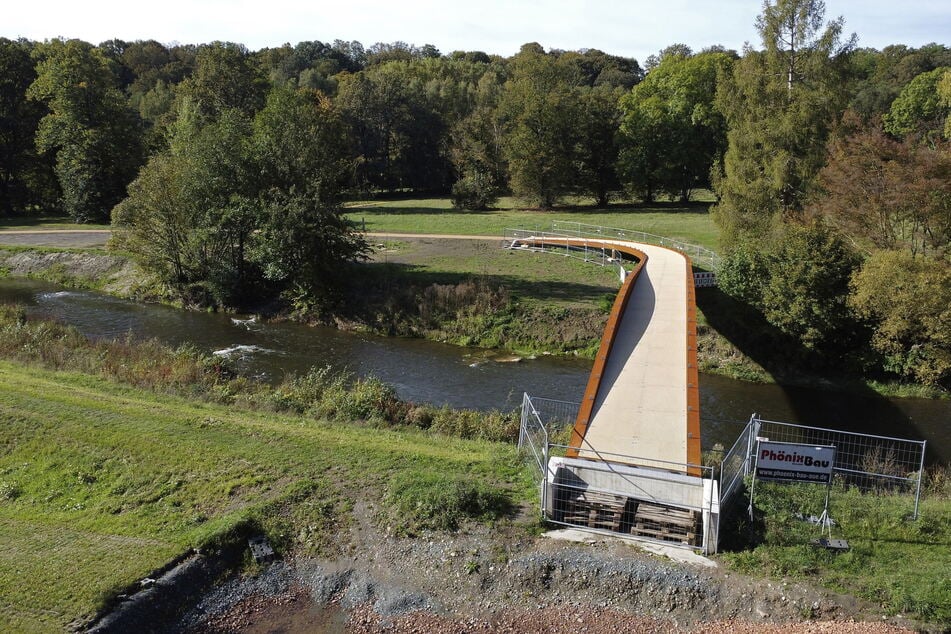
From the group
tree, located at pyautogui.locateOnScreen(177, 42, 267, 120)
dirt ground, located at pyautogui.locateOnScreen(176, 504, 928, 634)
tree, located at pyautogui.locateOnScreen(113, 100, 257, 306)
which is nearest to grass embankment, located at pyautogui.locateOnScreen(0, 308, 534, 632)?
dirt ground, located at pyautogui.locateOnScreen(176, 504, 928, 634)

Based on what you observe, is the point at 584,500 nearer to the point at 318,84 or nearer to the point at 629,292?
the point at 629,292

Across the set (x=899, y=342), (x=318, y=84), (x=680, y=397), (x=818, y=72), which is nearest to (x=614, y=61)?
(x=318, y=84)

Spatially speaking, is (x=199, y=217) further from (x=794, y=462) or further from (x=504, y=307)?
(x=794, y=462)

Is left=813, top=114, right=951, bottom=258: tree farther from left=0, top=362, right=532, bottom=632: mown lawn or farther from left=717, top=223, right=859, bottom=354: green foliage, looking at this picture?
left=0, top=362, right=532, bottom=632: mown lawn

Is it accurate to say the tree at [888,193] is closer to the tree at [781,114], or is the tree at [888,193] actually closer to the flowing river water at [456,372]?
the tree at [781,114]

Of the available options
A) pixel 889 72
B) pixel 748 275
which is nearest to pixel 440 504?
pixel 748 275

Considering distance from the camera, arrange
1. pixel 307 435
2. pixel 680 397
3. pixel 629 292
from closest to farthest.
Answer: pixel 680 397
pixel 307 435
pixel 629 292
